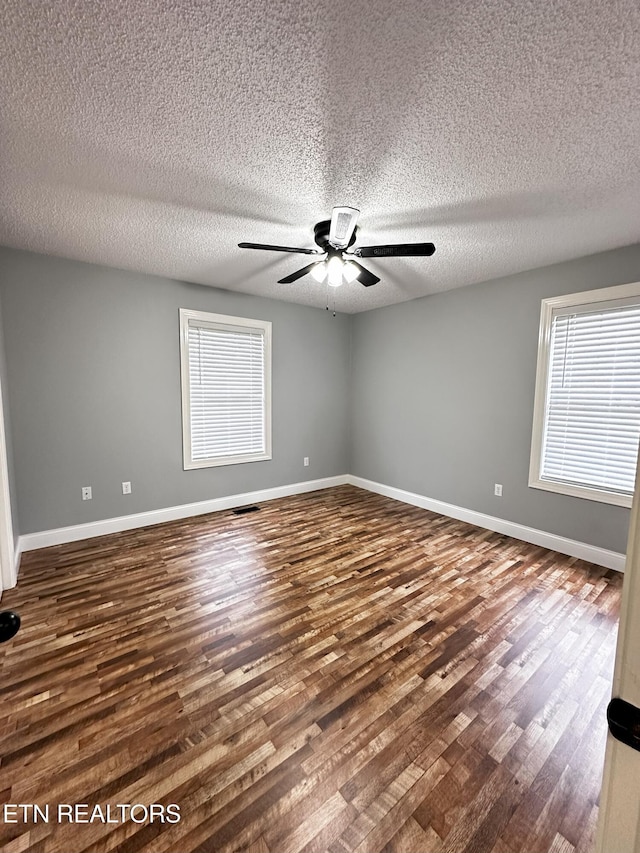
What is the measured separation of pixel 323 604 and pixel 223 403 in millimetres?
2548

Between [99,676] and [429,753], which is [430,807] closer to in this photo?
[429,753]

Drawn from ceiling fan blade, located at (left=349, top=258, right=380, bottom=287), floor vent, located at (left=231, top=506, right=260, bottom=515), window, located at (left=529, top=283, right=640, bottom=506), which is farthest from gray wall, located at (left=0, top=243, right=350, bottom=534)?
window, located at (left=529, top=283, right=640, bottom=506)

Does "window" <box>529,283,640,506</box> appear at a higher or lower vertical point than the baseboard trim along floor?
higher

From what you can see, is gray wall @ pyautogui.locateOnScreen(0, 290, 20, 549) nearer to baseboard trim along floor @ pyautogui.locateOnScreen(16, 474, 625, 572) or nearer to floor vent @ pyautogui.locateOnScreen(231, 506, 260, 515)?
baseboard trim along floor @ pyautogui.locateOnScreen(16, 474, 625, 572)

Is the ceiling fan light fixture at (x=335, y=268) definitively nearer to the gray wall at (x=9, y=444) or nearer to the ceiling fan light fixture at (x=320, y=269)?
the ceiling fan light fixture at (x=320, y=269)

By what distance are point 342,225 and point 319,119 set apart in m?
0.67

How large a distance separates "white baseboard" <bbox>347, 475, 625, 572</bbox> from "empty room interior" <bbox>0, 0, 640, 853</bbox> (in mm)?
33

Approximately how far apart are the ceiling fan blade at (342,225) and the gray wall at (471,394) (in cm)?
198

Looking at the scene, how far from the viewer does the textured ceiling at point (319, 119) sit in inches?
43.9

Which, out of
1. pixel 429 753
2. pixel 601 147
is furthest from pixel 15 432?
pixel 601 147

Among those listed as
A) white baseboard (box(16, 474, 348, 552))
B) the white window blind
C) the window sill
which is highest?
the white window blind

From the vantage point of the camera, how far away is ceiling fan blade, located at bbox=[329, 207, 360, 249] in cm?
204

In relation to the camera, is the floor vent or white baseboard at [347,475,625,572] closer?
white baseboard at [347,475,625,572]

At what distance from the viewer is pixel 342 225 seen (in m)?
2.16
